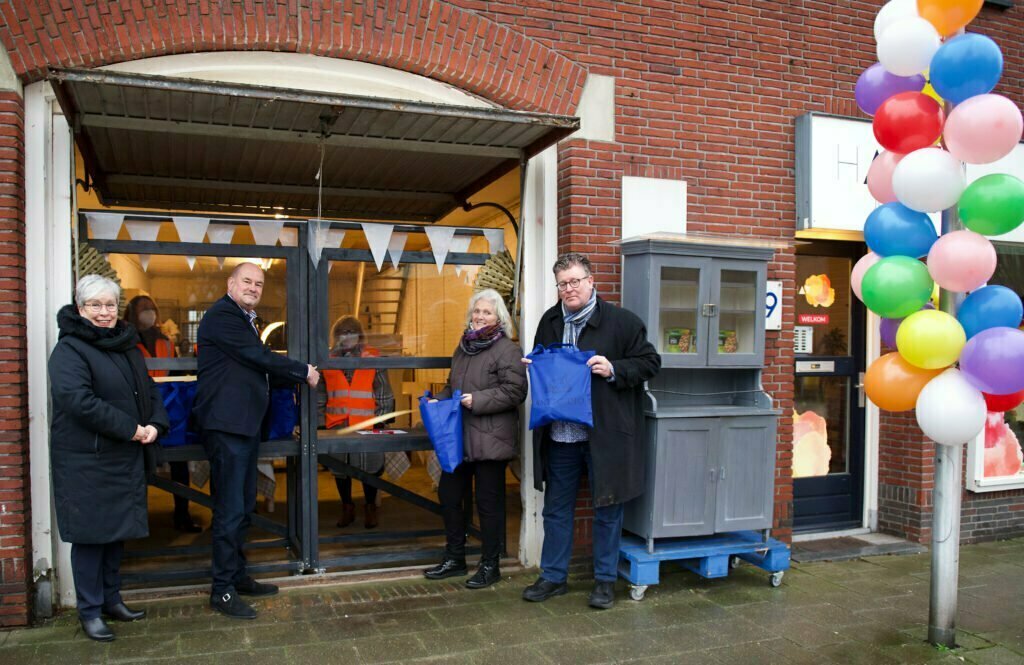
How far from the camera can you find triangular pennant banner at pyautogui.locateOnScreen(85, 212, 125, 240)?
5133mm

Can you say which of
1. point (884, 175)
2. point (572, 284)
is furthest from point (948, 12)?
point (572, 284)

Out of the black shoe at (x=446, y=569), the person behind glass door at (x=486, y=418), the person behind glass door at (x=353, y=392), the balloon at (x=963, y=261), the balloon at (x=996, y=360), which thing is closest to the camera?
the balloon at (x=996, y=360)

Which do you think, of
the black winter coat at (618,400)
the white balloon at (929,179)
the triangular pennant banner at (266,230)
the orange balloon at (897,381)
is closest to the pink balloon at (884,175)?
the white balloon at (929,179)

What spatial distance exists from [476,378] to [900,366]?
8.19 ft

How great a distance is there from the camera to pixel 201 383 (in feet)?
16.0

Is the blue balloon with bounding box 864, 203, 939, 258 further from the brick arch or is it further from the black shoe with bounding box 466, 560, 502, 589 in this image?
the black shoe with bounding box 466, 560, 502, 589

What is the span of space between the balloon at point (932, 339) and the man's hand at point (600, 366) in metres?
1.61

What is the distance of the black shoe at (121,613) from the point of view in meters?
4.71

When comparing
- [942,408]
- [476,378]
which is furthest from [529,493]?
[942,408]

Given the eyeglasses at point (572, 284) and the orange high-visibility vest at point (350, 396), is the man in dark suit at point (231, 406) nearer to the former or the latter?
the orange high-visibility vest at point (350, 396)

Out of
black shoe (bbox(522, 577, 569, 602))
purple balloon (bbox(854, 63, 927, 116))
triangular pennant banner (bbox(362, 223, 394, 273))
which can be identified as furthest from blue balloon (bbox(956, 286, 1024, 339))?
triangular pennant banner (bbox(362, 223, 394, 273))

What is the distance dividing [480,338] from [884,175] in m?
2.56

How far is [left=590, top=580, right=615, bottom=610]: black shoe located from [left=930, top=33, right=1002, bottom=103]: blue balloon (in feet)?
11.1

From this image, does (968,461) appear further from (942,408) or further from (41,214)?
(41,214)
